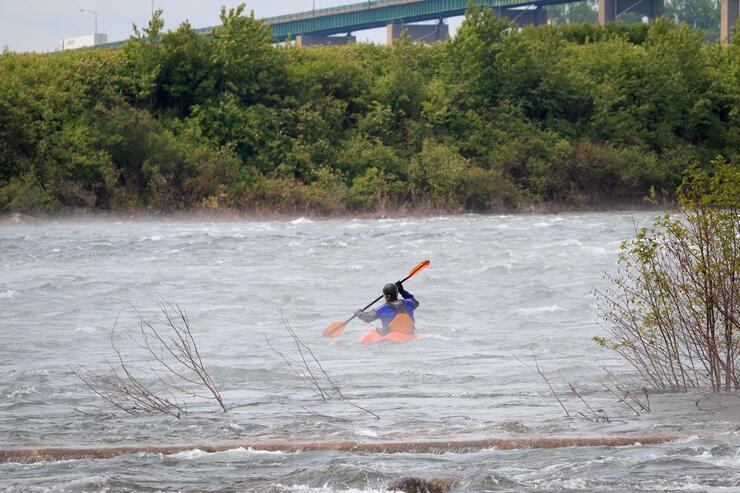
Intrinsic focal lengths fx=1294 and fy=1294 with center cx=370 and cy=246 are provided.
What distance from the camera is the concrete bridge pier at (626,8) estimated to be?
7956cm

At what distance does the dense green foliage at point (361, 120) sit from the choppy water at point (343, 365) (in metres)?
12.7

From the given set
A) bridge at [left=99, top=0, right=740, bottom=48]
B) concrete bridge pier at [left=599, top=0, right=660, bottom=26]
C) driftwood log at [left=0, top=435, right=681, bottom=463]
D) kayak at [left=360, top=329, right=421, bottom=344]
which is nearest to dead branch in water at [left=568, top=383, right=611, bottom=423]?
driftwood log at [left=0, top=435, right=681, bottom=463]

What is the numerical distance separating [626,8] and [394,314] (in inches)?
2645

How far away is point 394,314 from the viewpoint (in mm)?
16734

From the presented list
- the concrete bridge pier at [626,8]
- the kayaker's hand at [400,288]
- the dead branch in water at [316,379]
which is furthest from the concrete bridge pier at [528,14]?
the dead branch in water at [316,379]

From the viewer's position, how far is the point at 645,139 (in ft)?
182

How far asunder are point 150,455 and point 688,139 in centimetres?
4989

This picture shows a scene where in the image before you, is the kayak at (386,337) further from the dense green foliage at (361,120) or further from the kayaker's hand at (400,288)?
the dense green foliage at (361,120)

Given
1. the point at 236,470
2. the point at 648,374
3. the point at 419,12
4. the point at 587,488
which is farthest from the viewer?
the point at 419,12

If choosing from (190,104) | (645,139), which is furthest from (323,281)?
(645,139)

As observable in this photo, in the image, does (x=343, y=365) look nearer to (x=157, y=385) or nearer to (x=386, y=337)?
(x=386, y=337)

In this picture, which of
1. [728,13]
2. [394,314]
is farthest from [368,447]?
[728,13]

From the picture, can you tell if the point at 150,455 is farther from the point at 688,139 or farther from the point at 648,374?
the point at 688,139

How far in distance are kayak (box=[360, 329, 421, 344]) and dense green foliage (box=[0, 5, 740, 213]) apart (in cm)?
2987
